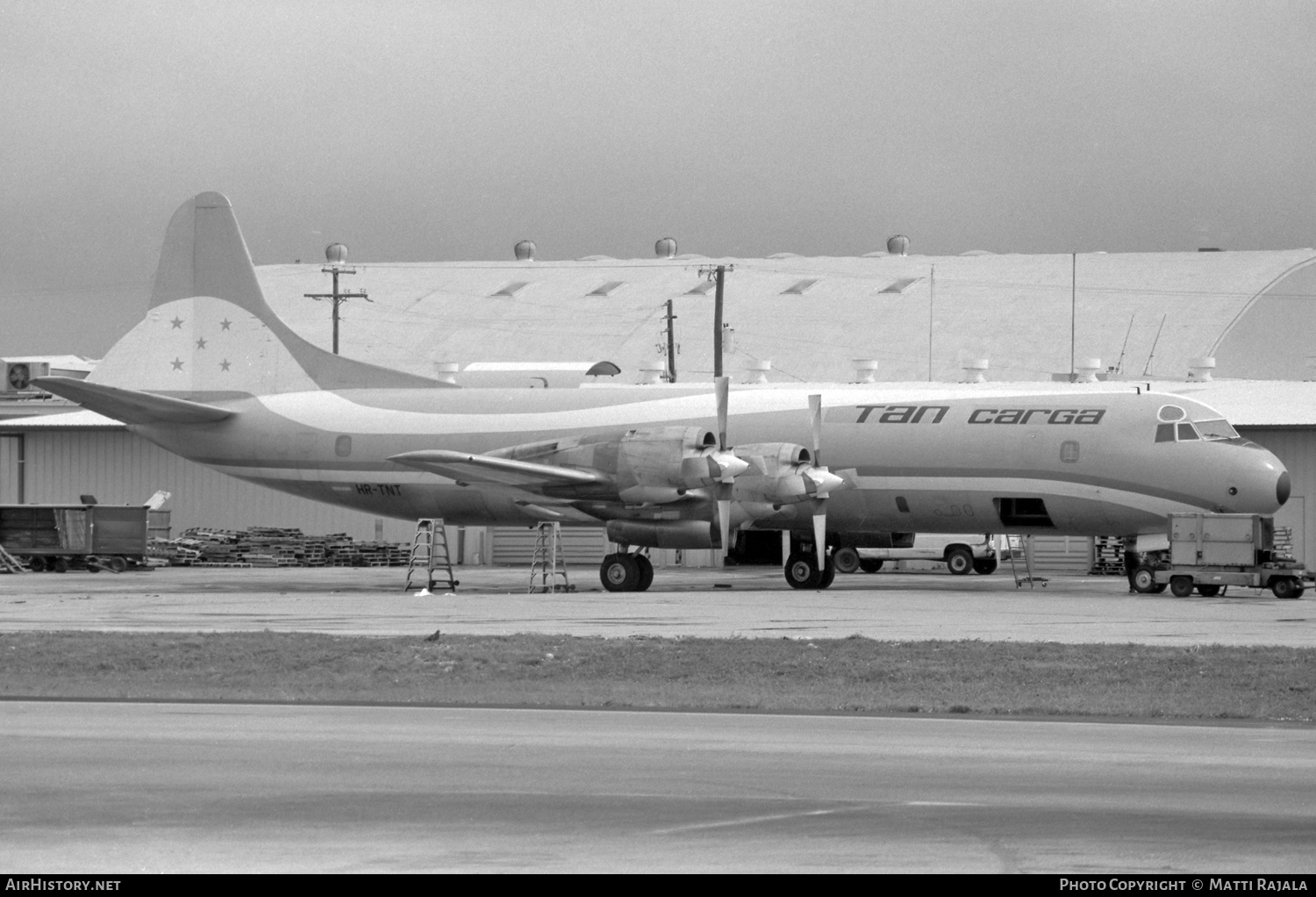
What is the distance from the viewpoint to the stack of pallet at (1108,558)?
51062 mm

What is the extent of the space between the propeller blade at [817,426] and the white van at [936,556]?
10.3m

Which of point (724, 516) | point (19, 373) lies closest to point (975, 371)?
point (724, 516)

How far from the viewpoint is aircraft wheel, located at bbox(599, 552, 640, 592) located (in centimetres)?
3809

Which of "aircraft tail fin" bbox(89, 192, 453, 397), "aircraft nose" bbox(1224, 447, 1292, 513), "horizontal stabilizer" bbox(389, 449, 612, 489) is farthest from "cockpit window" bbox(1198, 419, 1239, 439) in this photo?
"aircraft tail fin" bbox(89, 192, 453, 397)

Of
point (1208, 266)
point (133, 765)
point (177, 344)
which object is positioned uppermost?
point (1208, 266)

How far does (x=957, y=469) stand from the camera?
37.2m

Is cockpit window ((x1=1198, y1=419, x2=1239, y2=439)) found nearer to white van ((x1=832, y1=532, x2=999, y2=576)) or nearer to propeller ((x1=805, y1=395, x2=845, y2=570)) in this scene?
propeller ((x1=805, y1=395, x2=845, y2=570))

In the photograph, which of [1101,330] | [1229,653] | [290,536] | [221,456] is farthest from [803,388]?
[1101,330]

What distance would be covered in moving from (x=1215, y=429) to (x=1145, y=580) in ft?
11.9

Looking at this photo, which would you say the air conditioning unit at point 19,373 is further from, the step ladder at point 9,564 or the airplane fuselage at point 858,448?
the airplane fuselage at point 858,448

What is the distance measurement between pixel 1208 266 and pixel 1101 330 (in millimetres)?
8697

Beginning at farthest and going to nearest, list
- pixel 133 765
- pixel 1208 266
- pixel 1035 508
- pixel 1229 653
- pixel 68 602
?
pixel 1208 266 < pixel 1035 508 < pixel 68 602 < pixel 1229 653 < pixel 133 765

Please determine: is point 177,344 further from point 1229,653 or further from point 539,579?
point 1229,653

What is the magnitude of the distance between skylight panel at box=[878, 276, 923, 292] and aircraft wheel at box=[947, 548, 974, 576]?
107ft
